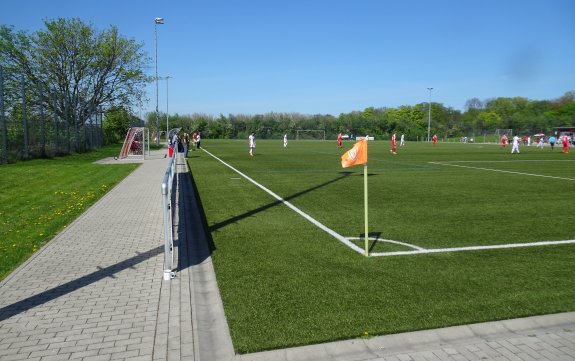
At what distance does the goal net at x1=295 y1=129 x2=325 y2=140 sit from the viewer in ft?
319

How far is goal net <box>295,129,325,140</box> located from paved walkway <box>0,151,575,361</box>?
298 ft

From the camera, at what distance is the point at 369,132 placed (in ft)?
337

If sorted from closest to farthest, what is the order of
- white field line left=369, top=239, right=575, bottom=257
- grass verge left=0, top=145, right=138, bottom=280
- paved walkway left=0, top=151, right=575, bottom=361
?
paved walkway left=0, top=151, right=575, bottom=361 < white field line left=369, top=239, right=575, bottom=257 < grass verge left=0, top=145, right=138, bottom=280

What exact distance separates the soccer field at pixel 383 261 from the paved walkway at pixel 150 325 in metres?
0.19

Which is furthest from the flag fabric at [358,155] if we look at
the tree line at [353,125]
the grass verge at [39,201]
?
the tree line at [353,125]

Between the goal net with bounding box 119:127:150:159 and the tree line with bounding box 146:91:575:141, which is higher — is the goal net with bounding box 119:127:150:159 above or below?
below

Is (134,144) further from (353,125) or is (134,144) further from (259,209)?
(353,125)

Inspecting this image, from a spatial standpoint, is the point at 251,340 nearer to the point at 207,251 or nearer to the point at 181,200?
the point at 207,251

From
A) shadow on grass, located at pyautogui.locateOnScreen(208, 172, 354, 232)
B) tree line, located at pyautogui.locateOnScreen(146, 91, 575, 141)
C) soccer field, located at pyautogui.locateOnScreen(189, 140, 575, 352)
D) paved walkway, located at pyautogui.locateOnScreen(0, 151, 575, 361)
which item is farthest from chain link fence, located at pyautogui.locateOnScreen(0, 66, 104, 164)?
tree line, located at pyautogui.locateOnScreen(146, 91, 575, 141)

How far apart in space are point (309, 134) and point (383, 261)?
304 feet

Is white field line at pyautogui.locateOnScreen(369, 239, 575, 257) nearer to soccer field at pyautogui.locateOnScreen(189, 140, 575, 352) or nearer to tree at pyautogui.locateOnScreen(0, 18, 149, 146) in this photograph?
soccer field at pyautogui.locateOnScreen(189, 140, 575, 352)

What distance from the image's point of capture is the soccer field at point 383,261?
4.55 m

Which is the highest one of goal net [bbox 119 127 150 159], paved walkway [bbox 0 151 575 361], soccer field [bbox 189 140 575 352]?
goal net [bbox 119 127 150 159]

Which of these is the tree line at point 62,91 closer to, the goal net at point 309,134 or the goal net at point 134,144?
the goal net at point 134,144
